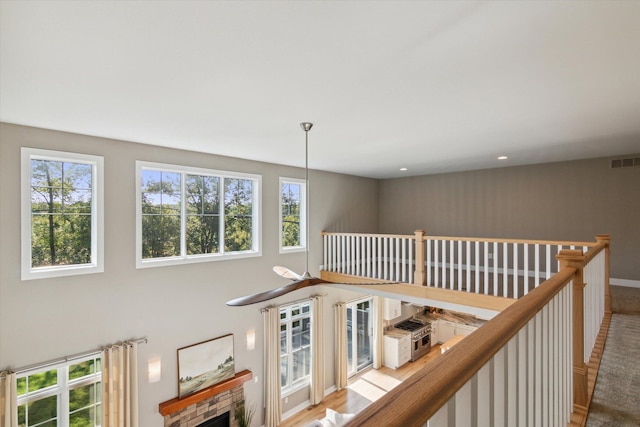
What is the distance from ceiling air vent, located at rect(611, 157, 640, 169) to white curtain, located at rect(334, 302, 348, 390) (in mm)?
6068

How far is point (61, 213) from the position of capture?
415 centimetres

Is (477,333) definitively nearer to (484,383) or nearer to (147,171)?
(484,383)

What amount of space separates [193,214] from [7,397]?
312 centimetres

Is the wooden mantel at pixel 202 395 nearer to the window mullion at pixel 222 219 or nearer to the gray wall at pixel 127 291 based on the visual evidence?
the gray wall at pixel 127 291

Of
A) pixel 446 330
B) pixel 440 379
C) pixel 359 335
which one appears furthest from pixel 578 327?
pixel 446 330

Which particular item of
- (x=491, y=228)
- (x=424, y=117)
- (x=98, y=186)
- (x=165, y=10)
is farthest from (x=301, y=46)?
(x=491, y=228)

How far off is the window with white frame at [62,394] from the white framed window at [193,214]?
159cm

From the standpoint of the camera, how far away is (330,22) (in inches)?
73.1

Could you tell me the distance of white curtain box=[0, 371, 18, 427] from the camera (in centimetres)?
365

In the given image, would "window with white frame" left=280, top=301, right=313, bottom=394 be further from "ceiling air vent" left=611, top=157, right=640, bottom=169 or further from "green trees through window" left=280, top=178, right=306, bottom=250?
"ceiling air vent" left=611, top=157, right=640, bottom=169

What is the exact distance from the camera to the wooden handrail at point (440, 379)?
0.55 metres

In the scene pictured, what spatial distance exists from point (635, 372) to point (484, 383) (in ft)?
8.14

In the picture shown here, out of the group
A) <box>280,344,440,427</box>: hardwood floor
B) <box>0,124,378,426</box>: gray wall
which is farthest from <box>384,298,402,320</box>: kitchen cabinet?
<box>0,124,378,426</box>: gray wall

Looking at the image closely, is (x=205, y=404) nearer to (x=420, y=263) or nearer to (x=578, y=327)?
(x=420, y=263)
